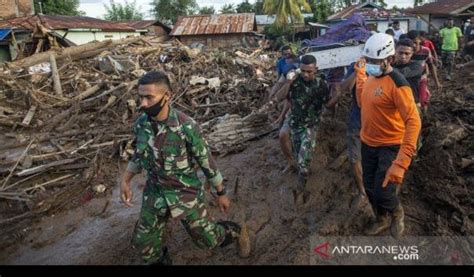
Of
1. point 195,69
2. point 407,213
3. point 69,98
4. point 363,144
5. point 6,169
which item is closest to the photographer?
point 363,144

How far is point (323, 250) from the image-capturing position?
377 centimetres

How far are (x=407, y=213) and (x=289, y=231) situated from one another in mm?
1236

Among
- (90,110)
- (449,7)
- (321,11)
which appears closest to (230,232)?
(90,110)

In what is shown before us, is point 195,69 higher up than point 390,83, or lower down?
lower down

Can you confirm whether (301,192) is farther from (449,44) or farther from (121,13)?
(121,13)

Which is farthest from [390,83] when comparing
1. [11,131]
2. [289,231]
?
[11,131]

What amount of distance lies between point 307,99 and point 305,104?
0.06m

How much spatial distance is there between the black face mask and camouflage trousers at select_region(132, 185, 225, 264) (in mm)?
630

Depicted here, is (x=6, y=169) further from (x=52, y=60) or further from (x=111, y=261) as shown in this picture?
(x=52, y=60)

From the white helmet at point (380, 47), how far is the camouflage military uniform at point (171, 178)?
5.38ft

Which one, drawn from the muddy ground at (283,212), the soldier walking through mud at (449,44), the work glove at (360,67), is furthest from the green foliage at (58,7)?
the work glove at (360,67)

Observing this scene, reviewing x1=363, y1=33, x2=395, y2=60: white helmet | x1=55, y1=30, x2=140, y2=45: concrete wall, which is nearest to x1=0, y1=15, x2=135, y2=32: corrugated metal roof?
x1=55, y1=30, x2=140, y2=45: concrete wall

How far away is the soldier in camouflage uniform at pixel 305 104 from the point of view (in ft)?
15.6

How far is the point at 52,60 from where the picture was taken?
39.6 ft
